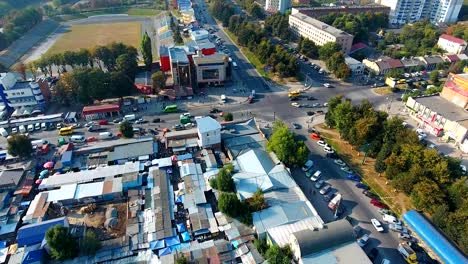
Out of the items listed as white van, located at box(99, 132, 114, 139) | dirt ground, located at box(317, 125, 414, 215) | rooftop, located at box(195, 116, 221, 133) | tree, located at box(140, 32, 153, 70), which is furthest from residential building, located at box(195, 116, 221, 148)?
tree, located at box(140, 32, 153, 70)

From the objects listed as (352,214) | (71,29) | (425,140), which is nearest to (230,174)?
(352,214)

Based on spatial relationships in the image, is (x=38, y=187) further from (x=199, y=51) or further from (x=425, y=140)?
(x=425, y=140)

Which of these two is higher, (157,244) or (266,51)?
(266,51)

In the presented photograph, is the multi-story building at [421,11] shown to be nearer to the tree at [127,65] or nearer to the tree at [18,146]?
the tree at [127,65]

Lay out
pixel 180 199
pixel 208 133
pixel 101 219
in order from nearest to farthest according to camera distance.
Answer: pixel 101 219, pixel 180 199, pixel 208 133

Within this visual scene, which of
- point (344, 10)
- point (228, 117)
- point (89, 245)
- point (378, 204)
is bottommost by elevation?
point (378, 204)

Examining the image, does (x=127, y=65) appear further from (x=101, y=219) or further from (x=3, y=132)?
(x=101, y=219)

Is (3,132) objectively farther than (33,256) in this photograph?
Yes

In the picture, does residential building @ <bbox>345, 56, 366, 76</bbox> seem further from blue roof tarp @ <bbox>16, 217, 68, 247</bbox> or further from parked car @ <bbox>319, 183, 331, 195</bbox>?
blue roof tarp @ <bbox>16, 217, 68, 247</bbox>

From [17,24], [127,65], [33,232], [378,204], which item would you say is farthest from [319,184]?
[17,24]
